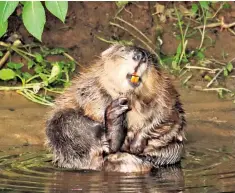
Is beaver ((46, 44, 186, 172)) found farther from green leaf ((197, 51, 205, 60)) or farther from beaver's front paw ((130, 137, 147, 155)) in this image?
green leaf ((197, 51, 205, 60))

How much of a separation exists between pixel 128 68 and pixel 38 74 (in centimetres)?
209

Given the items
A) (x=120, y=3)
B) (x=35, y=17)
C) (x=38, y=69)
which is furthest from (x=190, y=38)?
(x=35, y=17)

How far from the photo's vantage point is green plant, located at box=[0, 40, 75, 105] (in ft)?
25.1

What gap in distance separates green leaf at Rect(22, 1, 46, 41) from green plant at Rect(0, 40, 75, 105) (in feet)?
3.88

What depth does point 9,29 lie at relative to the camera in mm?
8414

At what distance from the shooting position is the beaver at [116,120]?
19.6 feet

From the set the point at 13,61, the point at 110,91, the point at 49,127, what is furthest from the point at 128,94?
the point at 13,61

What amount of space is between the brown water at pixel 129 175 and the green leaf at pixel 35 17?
772 mm

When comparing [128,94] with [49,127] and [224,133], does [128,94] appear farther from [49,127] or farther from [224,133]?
[224,133]

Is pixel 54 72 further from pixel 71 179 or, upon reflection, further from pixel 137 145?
pixel 71 179

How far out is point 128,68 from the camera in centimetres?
583

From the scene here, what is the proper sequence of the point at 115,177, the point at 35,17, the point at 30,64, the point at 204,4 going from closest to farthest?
the point at 115,177 < the point at 35,17 < the point at 30,64 < the point at 204,4

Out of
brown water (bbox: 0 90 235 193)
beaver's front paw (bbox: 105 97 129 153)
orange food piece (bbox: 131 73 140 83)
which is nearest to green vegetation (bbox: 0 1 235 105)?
brown water (bbox: 0 90 235 193)

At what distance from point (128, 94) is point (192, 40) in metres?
2.83
